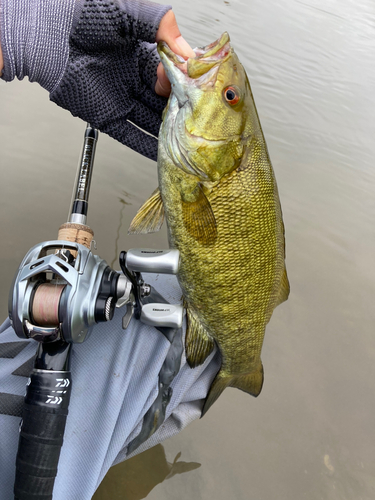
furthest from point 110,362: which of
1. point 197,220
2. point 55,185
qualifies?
point 55,185

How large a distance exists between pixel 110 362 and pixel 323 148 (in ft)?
12.0

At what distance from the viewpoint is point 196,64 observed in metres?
1.41

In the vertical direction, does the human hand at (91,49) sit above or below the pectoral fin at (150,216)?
above

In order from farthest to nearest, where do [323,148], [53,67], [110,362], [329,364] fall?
1. [323,148]
2. [329,364]
3. [53,67]
4. [110,362]

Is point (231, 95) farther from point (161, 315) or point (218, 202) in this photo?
point (161, 315)

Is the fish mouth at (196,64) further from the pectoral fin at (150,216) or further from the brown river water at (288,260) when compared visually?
the brown river water at (288,260)

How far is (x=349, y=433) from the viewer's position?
2092 mm

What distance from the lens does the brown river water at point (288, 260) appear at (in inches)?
74.2

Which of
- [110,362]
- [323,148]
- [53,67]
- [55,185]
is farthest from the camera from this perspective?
[323,148]

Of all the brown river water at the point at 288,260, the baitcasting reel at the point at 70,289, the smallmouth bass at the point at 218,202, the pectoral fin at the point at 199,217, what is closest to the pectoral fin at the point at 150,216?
the smallmouth bass at the point at 218,202

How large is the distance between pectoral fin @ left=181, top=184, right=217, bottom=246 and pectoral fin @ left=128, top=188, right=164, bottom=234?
0.16 meters

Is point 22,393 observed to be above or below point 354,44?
below

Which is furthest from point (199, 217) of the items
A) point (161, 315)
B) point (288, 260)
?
point (288, 260)

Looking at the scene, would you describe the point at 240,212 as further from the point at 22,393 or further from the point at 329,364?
the point at 329,364
